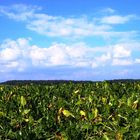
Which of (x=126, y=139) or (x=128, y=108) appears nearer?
(x=126, y=139)

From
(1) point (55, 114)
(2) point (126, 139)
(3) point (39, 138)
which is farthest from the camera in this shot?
(1) point (55, 114)

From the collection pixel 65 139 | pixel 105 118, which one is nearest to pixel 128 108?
pixel 105 118

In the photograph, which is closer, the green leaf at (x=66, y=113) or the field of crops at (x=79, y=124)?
the field of crops at (x=79, y=124)

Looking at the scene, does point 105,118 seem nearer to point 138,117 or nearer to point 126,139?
point 138,117

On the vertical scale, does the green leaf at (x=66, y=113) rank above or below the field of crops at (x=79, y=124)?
above

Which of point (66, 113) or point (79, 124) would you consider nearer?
point (79, 124)

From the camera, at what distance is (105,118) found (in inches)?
227

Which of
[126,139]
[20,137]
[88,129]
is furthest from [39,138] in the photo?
[126,139]

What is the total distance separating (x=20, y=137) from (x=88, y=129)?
30.7 inches

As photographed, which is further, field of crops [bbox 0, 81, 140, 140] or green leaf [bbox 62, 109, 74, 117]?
green leaf [bbox 62, 109, 74, 117]

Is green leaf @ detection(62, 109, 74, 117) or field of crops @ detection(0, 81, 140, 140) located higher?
green leaf @ detection(62, 109, 74, 117)

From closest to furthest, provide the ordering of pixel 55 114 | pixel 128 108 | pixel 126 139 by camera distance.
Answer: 1. pixel 126 139
2. pixel 128 108
3. pixel 55 114

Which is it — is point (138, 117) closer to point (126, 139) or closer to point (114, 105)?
point (126, 139)

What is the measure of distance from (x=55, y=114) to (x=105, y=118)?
733 millimetres
